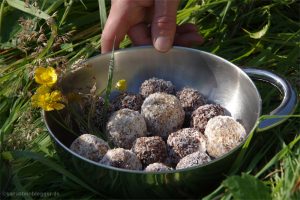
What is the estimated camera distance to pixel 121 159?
1194 mm

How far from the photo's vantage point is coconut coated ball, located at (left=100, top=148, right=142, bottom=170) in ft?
3.91

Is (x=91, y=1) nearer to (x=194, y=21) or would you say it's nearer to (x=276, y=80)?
(x=194, y=21)

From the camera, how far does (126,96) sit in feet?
4.74

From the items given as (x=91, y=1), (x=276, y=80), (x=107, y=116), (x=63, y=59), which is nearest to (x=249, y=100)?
(x=276, y=80)

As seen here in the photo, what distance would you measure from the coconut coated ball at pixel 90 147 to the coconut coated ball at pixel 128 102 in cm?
18

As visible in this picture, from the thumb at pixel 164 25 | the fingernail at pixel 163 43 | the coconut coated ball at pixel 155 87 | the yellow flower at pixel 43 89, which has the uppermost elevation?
the thumb at pixel 164 25

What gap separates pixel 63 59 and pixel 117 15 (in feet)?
0.91

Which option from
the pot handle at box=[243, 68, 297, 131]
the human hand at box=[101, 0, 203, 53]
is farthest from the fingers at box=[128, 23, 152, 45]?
the pot handle at box=[243, 68, 297, 131]

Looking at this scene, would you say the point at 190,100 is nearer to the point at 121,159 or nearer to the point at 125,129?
the point at 125,129

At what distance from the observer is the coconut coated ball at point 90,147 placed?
1238 millimetres

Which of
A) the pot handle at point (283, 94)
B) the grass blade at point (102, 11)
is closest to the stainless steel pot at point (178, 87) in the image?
the pot handle at point (283, 94)

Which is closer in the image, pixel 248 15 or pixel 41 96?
pixel 41 96

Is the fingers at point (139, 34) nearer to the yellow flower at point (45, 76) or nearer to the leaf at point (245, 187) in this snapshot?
the yellow flower at point (45, 76)

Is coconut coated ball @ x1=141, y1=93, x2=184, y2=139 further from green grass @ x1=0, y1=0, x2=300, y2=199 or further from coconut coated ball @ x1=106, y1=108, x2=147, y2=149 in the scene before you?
green grass @ x1=0, y1=0, x2=300, y2=199
